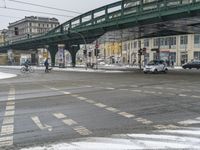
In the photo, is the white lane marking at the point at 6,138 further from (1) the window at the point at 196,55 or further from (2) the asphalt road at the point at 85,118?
(1) the window at the point at 196,55

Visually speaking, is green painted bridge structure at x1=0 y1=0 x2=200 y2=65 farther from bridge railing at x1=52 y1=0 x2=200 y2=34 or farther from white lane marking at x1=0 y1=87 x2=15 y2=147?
white lane marking at x1=0 y1=87 x2=15 y2=147

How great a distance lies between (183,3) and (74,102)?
27.6 meters

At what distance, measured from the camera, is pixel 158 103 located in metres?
14.8

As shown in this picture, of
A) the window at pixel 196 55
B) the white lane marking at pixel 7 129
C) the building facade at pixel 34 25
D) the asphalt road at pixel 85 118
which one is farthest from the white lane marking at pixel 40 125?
the building facade at pixel 34 25

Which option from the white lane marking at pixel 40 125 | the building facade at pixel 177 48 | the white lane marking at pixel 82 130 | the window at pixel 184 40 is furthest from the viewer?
the window at pixel 184 40

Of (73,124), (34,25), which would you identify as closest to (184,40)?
(34,25)

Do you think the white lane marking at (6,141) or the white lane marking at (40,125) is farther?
the white lane marking at (40,125)

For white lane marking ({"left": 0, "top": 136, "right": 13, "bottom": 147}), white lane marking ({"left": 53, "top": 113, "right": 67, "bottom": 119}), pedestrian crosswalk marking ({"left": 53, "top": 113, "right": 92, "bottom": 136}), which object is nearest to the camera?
white lane marking ({"left": 0, "top": 136, "right": 13, "bottom": 147})

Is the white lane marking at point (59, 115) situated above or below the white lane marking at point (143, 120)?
below

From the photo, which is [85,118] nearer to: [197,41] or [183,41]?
[197,41]

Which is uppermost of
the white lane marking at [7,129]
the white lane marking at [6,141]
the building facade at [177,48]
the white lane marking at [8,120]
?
the building facade at [177,48]

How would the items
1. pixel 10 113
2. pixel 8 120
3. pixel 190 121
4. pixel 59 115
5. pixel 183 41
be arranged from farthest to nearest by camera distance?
pixel 183 41 < pixel 10 113 < pixel 59 115 < pixel 8 120 < pixel 190 121

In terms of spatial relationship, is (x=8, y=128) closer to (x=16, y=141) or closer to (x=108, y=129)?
(x=16, y=141)

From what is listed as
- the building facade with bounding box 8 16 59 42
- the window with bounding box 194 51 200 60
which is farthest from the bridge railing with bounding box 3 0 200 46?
the building facade with bounding box 8 16 59 42
